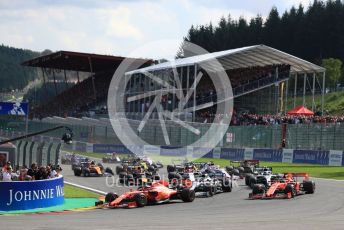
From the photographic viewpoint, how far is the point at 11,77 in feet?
506

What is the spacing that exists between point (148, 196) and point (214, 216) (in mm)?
4242

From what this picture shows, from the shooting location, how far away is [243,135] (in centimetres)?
5069

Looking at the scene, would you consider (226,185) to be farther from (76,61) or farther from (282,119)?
(76,61)

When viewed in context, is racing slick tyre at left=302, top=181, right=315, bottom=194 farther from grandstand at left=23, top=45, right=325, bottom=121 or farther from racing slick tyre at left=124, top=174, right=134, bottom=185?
grandstand at left=23, top=45, right=325, bottom=121

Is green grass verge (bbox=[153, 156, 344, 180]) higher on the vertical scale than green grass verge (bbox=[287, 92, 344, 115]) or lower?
lower

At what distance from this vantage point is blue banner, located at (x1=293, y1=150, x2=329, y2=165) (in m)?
41.6

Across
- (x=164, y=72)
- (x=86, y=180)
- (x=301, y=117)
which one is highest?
(x=164, y=72)

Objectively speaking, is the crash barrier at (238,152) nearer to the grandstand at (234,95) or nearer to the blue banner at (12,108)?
the grandstand at (234,95)

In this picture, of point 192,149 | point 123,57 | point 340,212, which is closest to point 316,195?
point 340,212

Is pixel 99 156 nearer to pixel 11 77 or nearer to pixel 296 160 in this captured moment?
pixel 296 160

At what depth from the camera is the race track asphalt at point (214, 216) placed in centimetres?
1645

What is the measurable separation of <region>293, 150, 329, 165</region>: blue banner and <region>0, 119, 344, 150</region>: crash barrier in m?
1.05

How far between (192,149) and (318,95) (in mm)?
41643

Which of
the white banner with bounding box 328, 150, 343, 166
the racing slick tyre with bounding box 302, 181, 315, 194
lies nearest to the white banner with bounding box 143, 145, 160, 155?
the white banner with bounding box 328, 150, 343, 166
